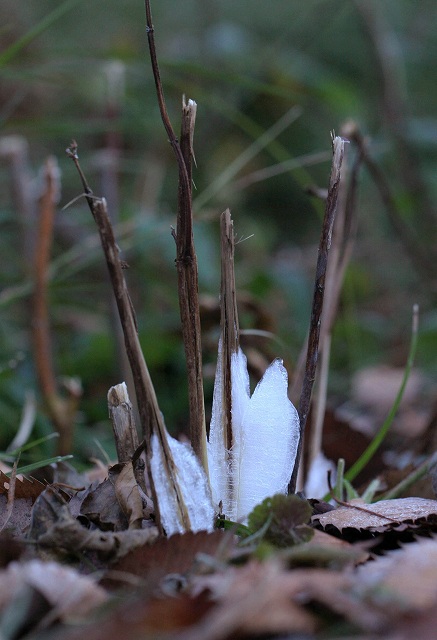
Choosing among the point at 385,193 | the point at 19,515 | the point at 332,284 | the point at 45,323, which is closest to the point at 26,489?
the point at 19,515

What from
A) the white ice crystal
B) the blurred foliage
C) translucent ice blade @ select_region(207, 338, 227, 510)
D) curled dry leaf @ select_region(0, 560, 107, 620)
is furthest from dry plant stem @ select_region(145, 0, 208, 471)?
the blurred foliage

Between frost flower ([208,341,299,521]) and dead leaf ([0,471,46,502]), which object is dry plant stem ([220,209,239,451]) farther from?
dead leaf ([0,471,46,502])

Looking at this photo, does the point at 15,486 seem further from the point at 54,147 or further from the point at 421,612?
the point at 54,147

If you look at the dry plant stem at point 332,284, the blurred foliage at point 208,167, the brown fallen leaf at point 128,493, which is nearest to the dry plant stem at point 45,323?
the blurred foliage at point 208,167

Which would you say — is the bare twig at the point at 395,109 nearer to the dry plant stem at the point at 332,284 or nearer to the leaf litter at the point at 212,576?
the dry plant stem at the point at 332,284

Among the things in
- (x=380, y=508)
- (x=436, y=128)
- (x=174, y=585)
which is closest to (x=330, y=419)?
(x=380, y=508)
